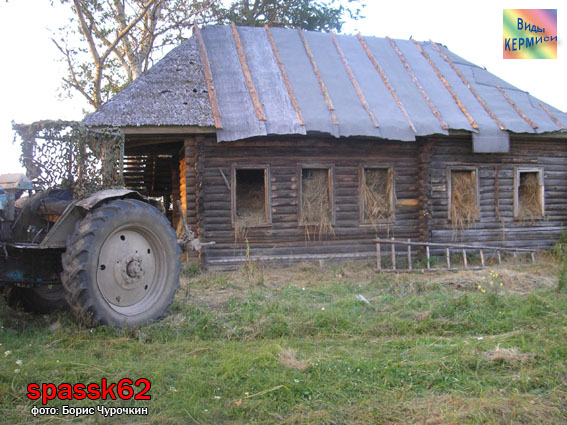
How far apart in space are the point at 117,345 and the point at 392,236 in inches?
334

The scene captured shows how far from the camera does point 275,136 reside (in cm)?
1073

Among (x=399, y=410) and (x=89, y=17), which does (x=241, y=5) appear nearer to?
(x=89, y=17)

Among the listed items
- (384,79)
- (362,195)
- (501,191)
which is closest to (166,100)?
(362,195)

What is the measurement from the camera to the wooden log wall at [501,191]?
38.8 ft

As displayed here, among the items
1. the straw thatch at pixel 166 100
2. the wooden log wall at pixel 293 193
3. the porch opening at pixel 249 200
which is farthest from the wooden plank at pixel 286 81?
the straw thatch at pixel 166 100

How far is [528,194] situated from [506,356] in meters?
10.3

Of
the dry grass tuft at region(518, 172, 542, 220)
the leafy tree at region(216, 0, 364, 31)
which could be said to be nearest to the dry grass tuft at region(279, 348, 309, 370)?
the dry grass tuft at region(518, 172, 542, 220)

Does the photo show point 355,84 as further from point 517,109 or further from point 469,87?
point 517,109

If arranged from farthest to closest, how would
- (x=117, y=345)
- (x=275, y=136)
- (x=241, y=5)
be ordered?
1. (x=241, y=5)
2. (x=275, y=136)
3. (x=117, y=345)

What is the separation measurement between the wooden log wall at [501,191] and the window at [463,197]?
0.46 ft

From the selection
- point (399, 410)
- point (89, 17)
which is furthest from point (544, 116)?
point (89, 17)

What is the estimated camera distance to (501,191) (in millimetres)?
12258

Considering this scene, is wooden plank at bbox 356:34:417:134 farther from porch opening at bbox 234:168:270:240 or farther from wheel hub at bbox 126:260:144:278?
wheel hub at bbox 126:260:144:278

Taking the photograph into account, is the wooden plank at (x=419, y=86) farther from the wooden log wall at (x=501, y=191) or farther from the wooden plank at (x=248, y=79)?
the wooden plank at (x=248, y=79)
